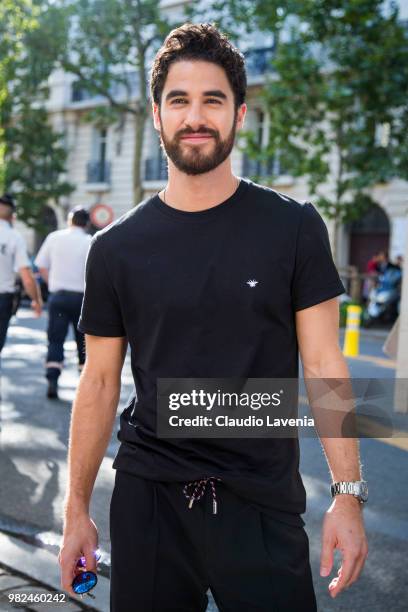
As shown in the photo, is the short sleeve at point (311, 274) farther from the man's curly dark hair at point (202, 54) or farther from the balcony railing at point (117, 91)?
the balcony railing at point (117, 91)

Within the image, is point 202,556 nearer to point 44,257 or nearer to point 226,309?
point 226,309

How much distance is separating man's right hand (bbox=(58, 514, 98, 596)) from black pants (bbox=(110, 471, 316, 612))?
3.8 inches

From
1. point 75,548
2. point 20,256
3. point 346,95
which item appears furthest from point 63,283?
point 346,95

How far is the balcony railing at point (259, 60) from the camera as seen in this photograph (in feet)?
95.5

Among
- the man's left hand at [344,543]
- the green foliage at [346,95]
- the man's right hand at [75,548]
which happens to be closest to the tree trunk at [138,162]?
the green foliage at [346,95]

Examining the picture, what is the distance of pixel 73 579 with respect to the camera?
85.1 inches

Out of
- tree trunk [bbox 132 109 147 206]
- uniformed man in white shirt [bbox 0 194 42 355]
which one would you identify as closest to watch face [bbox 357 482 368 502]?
uniformed man in white shirt [bbox 0 194 42 355]

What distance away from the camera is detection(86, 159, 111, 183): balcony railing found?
3419cm

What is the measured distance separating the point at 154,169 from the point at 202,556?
31.2 m

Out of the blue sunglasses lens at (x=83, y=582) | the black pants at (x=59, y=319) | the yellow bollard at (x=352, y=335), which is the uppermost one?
the blue sunglasses lens at (x=83, y=582)

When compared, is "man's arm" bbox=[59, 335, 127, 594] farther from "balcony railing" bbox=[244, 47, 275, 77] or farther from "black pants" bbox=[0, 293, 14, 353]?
"balcony railing" bbox=[244, 47, 275, 77]

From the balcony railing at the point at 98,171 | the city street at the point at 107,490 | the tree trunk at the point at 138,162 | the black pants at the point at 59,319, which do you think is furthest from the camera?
the balcony railing at the point at 98,171

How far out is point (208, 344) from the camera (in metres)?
2.11

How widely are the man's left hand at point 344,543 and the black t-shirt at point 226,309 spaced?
0.46 feet
